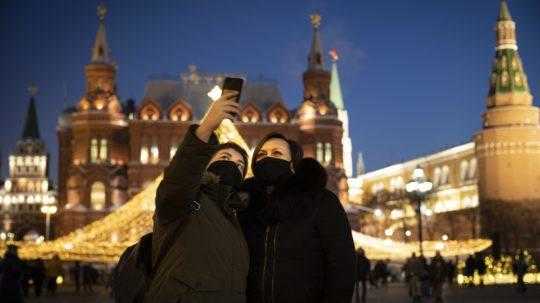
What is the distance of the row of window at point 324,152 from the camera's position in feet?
262

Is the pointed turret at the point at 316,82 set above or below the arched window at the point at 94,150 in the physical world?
above

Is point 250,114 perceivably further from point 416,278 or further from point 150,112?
point 416,278

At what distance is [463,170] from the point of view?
349 ft

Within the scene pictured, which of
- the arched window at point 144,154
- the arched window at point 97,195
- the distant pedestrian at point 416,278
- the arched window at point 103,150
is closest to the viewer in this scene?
the distant pedestrian at point 416,278

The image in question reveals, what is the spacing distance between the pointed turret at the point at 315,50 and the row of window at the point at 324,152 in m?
7.94

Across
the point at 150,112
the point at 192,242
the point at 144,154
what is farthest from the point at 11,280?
the point at 150,112

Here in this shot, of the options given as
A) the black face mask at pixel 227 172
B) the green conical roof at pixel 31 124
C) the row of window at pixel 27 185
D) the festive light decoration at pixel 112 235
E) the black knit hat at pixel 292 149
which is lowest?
the black face mask at pixel 227 172

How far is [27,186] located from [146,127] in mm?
87314

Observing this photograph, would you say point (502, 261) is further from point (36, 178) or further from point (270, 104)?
point (36, 178)

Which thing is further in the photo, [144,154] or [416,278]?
[144,154]

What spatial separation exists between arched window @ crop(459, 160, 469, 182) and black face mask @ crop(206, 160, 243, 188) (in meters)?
102

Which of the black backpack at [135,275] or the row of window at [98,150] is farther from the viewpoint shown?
the row of window at [98,150]

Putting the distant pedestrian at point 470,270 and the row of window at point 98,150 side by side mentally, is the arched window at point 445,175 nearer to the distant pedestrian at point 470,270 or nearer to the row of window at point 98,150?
the row of window at point 98,150

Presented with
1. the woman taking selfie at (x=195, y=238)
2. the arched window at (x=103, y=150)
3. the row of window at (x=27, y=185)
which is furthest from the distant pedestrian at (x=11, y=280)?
the row of window at (x=27, y=185)
